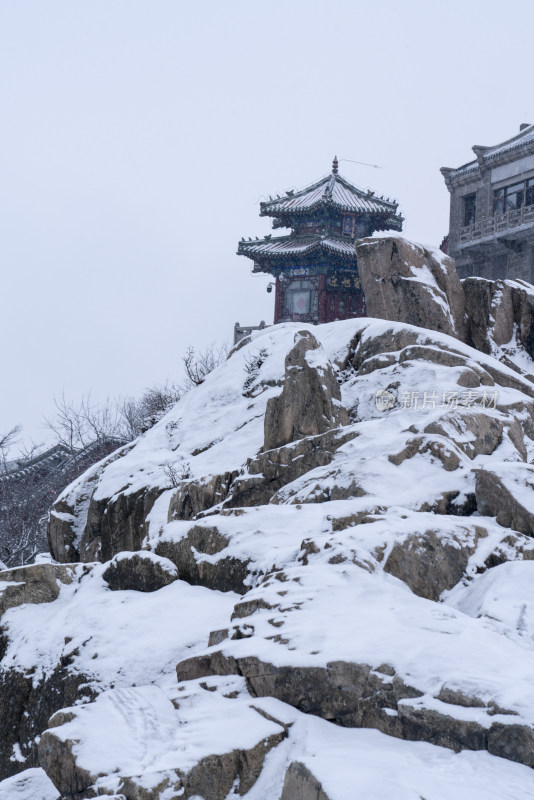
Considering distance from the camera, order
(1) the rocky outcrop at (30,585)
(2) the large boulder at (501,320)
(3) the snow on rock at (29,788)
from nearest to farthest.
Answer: (3) the snow on rock at (29,788)
(1) the rocky outcrop at (30,585)
(2) the large boulder at (501,320)

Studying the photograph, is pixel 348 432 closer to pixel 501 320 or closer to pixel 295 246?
pixel 501 320

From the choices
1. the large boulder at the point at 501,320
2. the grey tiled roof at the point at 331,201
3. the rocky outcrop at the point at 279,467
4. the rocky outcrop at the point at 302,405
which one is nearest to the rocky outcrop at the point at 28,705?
the rocky outcrop at the point at 279,467

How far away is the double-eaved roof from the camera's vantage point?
33.5 meters

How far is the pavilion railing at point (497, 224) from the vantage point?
31.0 metres

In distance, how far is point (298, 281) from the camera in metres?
34.0

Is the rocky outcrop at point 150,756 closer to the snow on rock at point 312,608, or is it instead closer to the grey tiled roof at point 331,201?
the snow on rock at point 312,608

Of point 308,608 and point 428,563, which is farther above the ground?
point 428,563

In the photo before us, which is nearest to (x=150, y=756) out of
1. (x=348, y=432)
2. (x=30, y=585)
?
(x=30, y=585)

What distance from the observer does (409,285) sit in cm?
1995

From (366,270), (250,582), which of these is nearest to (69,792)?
(250,582)

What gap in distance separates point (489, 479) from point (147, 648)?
4.53 meters

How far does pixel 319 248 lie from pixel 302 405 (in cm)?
1968

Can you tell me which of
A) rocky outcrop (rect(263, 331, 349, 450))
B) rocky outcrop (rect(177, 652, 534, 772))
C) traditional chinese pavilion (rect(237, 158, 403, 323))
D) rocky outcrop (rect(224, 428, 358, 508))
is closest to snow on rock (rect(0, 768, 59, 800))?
rocky outcrop (rect(177, 652, 534, 772))

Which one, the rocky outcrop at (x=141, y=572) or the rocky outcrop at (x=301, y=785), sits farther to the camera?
the rocky outcrop at (x=141, y=572)
